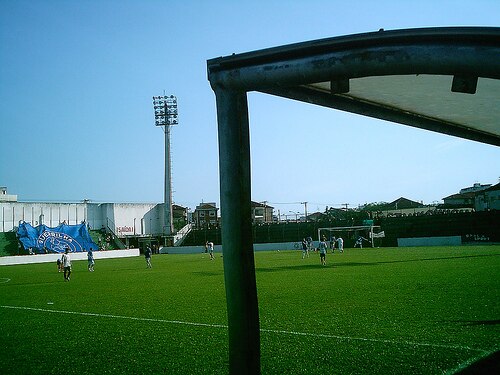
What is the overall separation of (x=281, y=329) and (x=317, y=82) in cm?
757

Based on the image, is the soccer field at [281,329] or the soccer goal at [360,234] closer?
the soccer field at [281,329]

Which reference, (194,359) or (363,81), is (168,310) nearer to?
(194,359)

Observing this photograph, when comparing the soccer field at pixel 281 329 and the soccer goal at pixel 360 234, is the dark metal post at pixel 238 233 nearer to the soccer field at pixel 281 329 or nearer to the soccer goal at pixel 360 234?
the soccer field at pixel 281 329

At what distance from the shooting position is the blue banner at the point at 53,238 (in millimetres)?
57656

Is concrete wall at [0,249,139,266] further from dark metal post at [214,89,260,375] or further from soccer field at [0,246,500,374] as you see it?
dark metal post at [214,89,260,375]

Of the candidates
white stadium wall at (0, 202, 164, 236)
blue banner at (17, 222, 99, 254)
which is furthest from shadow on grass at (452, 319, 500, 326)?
white stadium wall at (0, 202, 164, 236)

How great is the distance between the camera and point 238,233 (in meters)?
3.28

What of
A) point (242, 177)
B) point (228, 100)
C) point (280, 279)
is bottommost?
point (280, 279)

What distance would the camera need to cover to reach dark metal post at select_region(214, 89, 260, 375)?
3.18 m

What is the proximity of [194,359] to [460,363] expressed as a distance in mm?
3953

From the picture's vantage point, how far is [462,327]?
9.10m

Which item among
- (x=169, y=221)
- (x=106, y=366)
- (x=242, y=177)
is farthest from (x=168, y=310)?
(x=169, y=221)

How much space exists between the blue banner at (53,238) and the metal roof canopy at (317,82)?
57849 mm

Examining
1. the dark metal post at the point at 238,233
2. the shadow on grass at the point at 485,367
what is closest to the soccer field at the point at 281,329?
the shadow on grass at the point at 485,367
